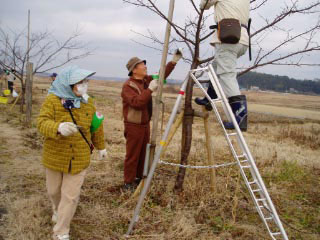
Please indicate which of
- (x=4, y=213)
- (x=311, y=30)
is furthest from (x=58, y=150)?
(x=311, y=30)

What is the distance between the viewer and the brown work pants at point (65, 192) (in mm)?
2982

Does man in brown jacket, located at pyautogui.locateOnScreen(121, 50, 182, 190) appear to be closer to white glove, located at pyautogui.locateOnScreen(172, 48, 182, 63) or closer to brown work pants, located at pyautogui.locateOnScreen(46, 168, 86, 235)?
white glove, located at pyautogui.locateOnScreen(172, 48, 182, 63)

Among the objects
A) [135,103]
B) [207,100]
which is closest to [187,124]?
[207,100]

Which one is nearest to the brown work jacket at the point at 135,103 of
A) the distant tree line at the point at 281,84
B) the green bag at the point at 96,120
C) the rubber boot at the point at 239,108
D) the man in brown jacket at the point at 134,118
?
the man in brown jacket at the point at 134,118

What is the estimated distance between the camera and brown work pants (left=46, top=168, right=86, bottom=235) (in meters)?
2.98

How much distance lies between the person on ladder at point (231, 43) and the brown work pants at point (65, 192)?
5.60ft

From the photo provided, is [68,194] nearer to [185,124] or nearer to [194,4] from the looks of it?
[185,124]

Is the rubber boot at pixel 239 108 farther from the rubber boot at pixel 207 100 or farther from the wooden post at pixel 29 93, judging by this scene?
the wooden post at pixel 29 93

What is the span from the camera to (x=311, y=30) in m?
3.84

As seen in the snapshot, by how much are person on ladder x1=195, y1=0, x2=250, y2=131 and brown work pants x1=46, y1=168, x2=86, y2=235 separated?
1707 mm

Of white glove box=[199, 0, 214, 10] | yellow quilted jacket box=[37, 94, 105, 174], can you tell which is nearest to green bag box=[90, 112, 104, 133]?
yellow quilted jacket box=[37, 94, 105, 174]

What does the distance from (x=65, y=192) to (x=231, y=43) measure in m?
2.34

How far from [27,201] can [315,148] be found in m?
8.88

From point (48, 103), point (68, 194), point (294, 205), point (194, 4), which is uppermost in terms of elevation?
point (194, 4)
